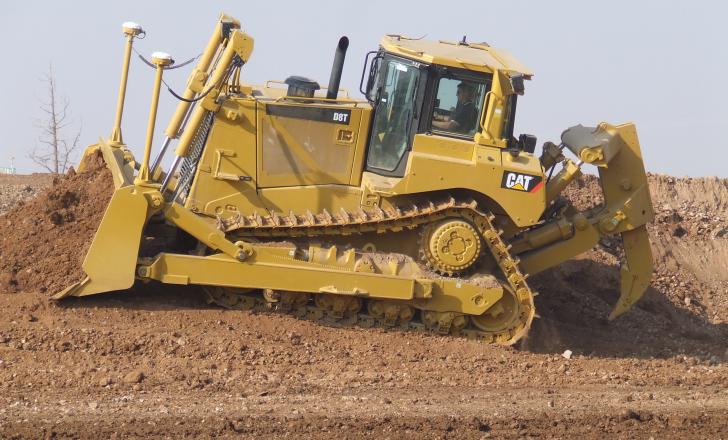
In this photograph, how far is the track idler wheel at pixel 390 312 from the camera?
1127cm

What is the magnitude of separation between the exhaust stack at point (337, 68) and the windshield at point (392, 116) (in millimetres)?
451

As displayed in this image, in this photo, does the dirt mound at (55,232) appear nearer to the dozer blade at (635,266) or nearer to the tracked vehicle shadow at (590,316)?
the tracked vehicle shadow at (590,316)

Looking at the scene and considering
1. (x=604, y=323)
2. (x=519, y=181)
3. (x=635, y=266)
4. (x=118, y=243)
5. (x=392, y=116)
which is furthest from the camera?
(x=604, y=323)

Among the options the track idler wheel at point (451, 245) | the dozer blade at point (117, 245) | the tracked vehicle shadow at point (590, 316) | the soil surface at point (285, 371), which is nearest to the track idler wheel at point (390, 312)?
the soil surface at point (285, 371)

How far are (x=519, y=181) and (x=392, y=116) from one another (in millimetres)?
1466

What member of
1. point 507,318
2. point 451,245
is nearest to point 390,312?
point 451,245

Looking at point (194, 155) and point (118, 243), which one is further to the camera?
point (194, 155)

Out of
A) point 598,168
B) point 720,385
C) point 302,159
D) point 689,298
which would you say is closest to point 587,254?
point 689,298

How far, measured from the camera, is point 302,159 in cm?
1122

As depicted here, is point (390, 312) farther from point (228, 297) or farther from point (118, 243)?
point (118, 243)

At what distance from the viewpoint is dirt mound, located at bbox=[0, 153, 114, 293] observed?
1109cm

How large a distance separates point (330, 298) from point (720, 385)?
397 cm

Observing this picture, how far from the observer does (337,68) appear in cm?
1153

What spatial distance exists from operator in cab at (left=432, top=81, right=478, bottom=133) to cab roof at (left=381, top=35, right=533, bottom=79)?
0.81 feet
